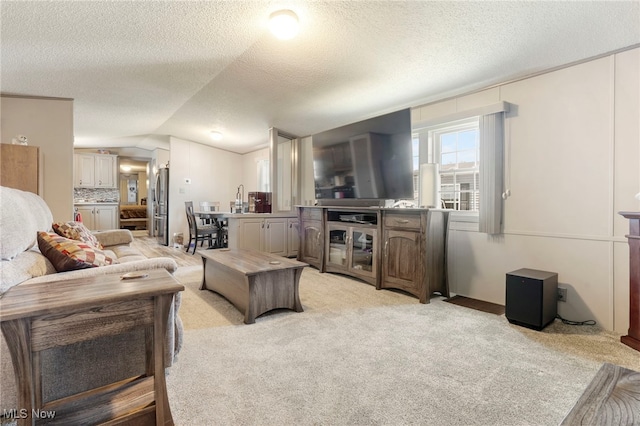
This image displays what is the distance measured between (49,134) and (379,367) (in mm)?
5016

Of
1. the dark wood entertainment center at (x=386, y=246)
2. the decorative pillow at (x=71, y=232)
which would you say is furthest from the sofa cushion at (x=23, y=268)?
the dark wood entertainment center at (x=386, y=246)

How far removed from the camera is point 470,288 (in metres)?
3.29

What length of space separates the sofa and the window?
10.0ft

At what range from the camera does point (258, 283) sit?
256cm

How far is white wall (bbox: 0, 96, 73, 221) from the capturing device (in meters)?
3.88

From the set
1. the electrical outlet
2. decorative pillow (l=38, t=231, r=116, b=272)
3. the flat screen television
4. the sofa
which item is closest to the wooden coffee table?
the sofa

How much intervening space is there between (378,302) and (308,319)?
2.77 ft

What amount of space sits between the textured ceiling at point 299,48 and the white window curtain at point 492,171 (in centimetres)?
A: 44

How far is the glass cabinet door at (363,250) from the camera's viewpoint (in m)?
3.66

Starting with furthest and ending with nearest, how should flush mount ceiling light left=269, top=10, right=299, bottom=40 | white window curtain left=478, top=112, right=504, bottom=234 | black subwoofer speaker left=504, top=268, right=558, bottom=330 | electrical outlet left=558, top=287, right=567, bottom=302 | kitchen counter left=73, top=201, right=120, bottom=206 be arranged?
kitchen counter left=73, top=201, right=120, bottom=206 → white window curtain left=478, top=112, right=504, bottom=234 → electrical outlet left=558, top=287, right=567, bottom=302 → black subwoofer speaker left=504, top=268, right=558, bottom=330 → flush mount ceiling light left=269, top=10, right=299, bottom=40

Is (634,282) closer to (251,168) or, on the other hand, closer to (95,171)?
(251,168)

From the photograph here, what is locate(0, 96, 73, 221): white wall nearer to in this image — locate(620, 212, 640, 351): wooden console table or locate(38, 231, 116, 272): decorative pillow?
locate(38, 231, 116, 272): decorative pillow

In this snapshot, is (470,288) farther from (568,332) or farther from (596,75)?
(596,75)

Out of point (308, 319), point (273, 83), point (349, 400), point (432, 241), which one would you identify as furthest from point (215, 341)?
point (273, 83)
